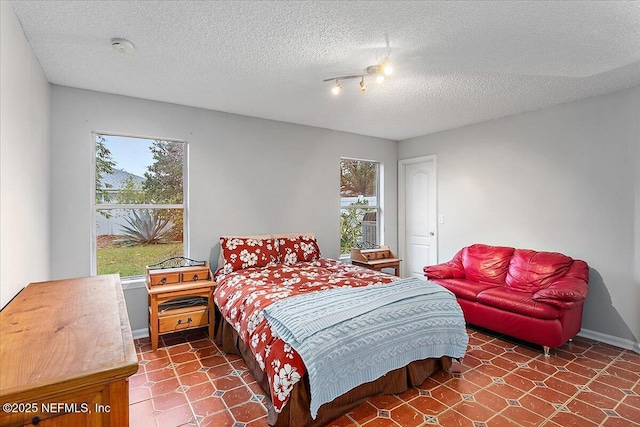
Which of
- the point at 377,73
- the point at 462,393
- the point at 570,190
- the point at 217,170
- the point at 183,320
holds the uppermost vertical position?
the point at 377,73

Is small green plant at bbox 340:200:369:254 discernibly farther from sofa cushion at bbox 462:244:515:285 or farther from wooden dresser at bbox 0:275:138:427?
wooden dresser at bbox 0:275:138:427

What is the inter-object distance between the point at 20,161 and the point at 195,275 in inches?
72.1

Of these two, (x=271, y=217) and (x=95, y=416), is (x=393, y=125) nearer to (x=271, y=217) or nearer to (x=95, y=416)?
(x=271, y=217)

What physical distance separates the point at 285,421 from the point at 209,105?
3184 mm

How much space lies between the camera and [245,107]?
3.75 m

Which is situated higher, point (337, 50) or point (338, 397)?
point (337, 50)

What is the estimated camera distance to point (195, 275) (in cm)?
348

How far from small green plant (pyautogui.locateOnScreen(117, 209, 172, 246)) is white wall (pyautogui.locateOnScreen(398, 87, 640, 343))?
389 cm

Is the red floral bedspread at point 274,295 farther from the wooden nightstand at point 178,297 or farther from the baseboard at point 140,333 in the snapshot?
the baseboard at point 140,333

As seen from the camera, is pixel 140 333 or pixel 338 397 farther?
pixel 140 333

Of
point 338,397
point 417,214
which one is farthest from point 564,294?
point 417,214

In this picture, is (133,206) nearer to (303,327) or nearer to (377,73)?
(303,327)

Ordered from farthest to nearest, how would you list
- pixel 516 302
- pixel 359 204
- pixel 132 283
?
pixel 359 204 → pixel 132 283 → pixel 516 302

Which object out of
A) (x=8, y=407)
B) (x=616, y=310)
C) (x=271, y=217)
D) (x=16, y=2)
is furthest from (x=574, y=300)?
(x=16, y=2)
